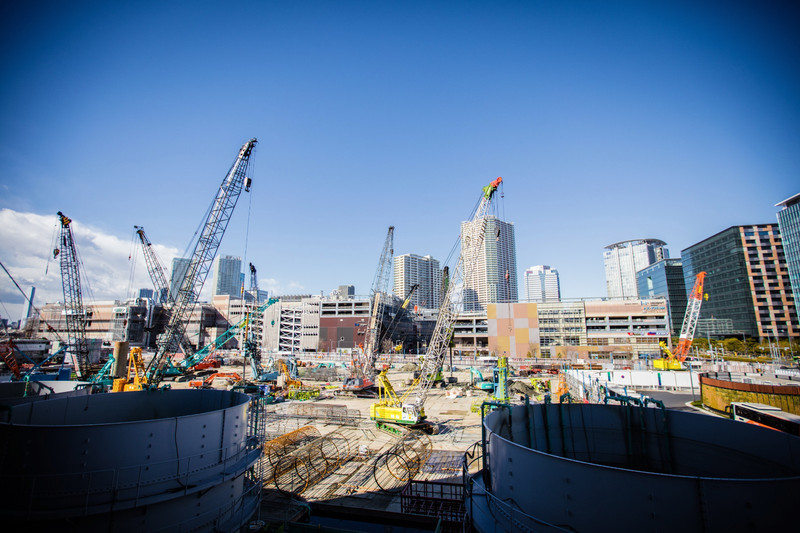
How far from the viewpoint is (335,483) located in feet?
63.6

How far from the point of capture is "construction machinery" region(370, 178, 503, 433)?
29875 millimetres

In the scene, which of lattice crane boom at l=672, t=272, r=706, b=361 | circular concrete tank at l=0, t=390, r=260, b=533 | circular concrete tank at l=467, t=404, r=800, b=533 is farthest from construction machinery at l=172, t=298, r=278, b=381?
lattice crane boom at l=672, t=272, r=706, b=361

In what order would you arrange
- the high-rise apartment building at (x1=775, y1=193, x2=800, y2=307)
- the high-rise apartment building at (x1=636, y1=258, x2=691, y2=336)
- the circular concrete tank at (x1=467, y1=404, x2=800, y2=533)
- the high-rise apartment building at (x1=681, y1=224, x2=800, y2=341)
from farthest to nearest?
the high-rise apartment building at (x1=636, y1=258, x2=691, y2=336) < the high-rise apartment building at (x1=681, y1=224, x2=800, y2=341) < the high-rise apartment building at (x1=775, y1=193, x2=800, y2=307) < the circular concrete tank at (x1=467, y1=404, x2=800, y2=533)

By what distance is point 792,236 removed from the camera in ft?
352

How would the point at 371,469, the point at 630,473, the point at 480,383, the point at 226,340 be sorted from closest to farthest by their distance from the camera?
the point at 630,473 < the point at 371,469 < the point at 480,383 < the point at 226,340

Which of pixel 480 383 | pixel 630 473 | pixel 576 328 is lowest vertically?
pixel 480 383

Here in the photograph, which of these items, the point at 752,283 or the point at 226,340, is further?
the point at 752,283

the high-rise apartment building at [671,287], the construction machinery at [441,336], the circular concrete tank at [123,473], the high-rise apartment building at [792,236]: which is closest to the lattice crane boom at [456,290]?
the construction machinery at [441,336]

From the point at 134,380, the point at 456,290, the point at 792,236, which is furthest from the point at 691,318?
the point at 792,236

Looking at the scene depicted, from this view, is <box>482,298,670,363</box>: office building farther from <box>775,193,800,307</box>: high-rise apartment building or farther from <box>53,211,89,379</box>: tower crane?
<box>53,211,89,379</box>: tower crane

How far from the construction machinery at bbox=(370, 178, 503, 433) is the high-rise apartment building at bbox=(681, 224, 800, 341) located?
137m

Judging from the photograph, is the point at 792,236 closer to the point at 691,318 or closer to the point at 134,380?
the point at 691,318

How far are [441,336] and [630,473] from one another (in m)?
29.3

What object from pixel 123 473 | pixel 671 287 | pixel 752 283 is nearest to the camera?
pixel 123 473
